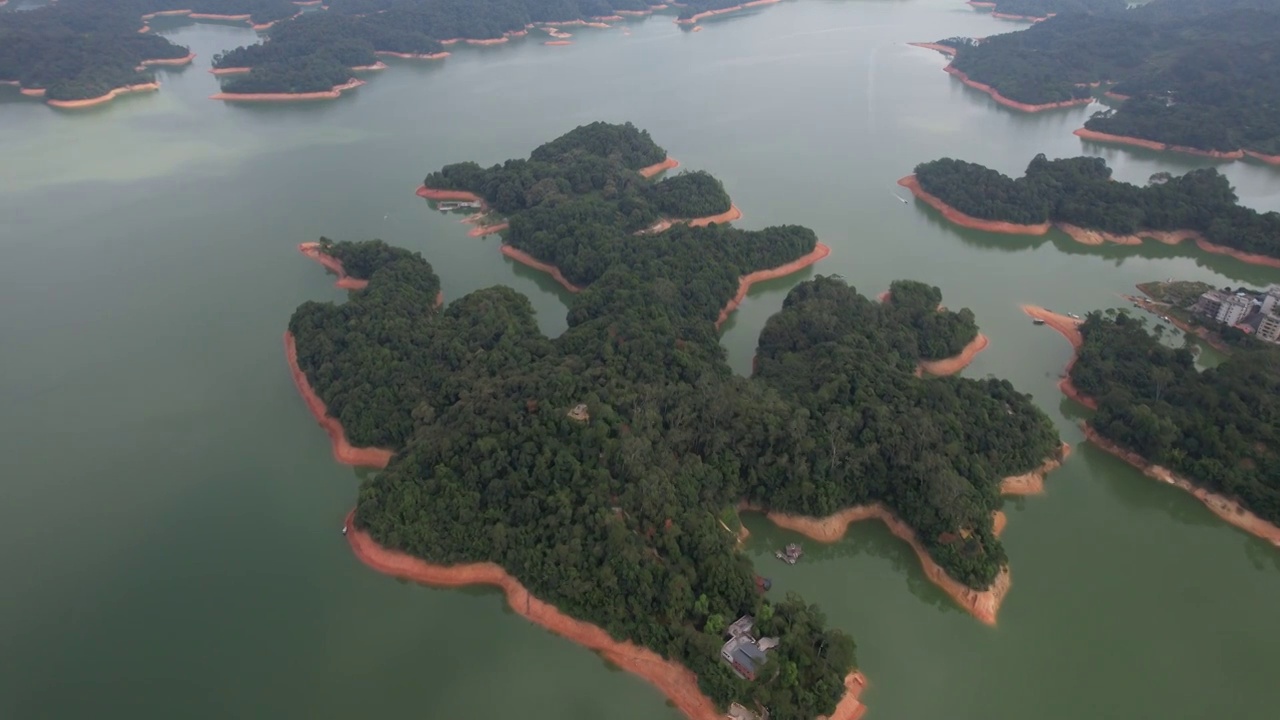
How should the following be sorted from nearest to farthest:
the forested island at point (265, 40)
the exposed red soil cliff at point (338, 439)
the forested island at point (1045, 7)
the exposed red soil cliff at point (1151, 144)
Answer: the exposed red soil cliff at point (338, 439), the exposed red soil cliff at point (1151, 144), the forested island at point (265, 40), the forested island at point (1045, 7)

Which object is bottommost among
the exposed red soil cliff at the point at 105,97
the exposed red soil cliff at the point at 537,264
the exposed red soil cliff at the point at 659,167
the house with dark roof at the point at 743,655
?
the house with dark roof at the point at 743,655

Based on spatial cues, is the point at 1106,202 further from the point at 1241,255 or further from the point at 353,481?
the point at 353,481

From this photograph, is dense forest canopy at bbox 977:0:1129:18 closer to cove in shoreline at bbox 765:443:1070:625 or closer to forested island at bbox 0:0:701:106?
forested island at bbox 0:0:701:106

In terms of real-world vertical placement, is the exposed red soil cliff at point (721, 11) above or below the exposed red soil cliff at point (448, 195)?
above

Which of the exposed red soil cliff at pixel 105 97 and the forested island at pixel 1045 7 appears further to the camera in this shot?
the forested island at pixel 1045 7

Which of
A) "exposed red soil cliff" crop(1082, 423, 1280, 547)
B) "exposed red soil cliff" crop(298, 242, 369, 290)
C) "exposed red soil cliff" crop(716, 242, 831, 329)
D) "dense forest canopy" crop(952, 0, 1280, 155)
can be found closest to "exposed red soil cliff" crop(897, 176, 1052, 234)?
"exposed red soil cliff" crop(716, 242, 831, 329)

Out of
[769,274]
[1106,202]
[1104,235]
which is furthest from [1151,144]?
[769,274]

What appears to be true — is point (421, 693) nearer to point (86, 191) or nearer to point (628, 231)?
point (628, 231)

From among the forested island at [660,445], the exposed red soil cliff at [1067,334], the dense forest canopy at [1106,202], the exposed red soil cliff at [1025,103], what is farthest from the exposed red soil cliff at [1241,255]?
the exposed red soil cliff at [1025,103]

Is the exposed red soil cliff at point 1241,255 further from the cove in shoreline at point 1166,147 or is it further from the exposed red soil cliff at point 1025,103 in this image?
the exposed red soil cliff at point 1025,103
